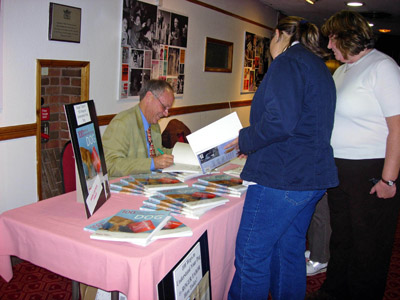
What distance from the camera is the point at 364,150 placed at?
2.01 metres

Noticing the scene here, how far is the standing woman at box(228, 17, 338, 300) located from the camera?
1.59 m

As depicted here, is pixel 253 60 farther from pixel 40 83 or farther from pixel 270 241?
pixel 270 241

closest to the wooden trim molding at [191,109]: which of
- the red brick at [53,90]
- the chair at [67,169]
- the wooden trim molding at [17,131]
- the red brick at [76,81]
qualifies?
the red brick at [76,81]

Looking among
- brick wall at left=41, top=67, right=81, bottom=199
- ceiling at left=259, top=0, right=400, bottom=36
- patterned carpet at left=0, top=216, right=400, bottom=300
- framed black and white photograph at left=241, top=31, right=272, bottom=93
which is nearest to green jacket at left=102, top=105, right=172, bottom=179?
patterned carpet at left=0, top=216, right=400, bottom=300

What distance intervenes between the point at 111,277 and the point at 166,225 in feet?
0.94

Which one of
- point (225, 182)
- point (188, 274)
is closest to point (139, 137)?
point (225, 182)

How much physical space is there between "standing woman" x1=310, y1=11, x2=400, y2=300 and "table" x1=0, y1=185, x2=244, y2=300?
2.18 feet

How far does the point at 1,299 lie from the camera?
239 cm

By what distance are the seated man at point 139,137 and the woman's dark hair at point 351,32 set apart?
111 cm

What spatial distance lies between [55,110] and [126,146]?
1534mm

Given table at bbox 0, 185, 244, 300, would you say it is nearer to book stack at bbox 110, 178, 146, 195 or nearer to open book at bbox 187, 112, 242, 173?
book stack at bbox 110, 178, 146, 195

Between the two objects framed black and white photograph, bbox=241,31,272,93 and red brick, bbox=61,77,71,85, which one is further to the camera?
framed black and white photograph, bbox=241,31,272,93

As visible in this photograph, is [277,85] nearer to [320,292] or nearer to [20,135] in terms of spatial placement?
[320,292]

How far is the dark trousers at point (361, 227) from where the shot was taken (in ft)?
6.72
